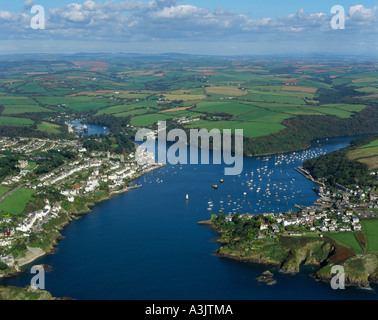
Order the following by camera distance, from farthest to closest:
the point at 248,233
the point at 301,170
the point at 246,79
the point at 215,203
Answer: the point at 246,79, the point at 301,170, the point at 215,203, the point at 248,233

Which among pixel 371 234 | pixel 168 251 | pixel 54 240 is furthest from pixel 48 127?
pixel 371 234

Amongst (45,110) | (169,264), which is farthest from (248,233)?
(45,110)

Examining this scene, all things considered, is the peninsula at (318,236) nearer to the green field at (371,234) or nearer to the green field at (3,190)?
the green field at (371,234)

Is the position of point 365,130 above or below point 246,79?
below

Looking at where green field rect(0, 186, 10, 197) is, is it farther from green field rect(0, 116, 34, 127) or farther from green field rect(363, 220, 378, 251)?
green field rect(0, 116, 34, 127)

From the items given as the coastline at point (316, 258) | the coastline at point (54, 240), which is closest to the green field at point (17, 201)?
the coastline at point (54, 240)

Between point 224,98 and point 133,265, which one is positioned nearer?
point 133,265

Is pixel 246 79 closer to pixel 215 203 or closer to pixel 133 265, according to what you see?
pixel 215 203
